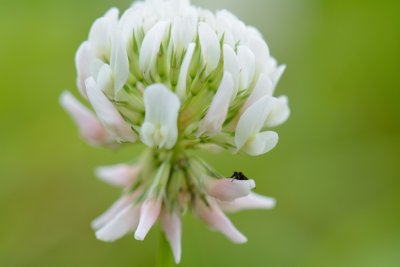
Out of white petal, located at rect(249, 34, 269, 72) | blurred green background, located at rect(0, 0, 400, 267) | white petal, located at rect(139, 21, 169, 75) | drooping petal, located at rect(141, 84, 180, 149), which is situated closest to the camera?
drooping petal, located at rect(141, 84, 180, 149)

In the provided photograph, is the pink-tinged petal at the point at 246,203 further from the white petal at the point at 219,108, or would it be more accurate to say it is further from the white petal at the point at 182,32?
the white petal at the point at 182,32

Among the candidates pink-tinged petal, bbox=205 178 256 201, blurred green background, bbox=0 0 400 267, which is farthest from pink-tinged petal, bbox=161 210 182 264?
blurred green background, bbox=0 0 400 267

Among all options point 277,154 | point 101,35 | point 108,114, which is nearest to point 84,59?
point 101,35

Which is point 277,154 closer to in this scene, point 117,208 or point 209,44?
point 117,208

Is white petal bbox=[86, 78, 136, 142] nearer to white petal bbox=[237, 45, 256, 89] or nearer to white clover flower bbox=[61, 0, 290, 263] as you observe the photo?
white clover flower bbox=[61, 0, 290, 263]

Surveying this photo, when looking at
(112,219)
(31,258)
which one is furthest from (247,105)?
(31,258)

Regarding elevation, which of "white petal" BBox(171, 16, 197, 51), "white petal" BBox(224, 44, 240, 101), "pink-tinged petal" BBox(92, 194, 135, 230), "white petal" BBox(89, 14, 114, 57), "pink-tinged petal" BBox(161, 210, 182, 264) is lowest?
"pink-tinged petal" BBox(161, 210, 182, 264)
